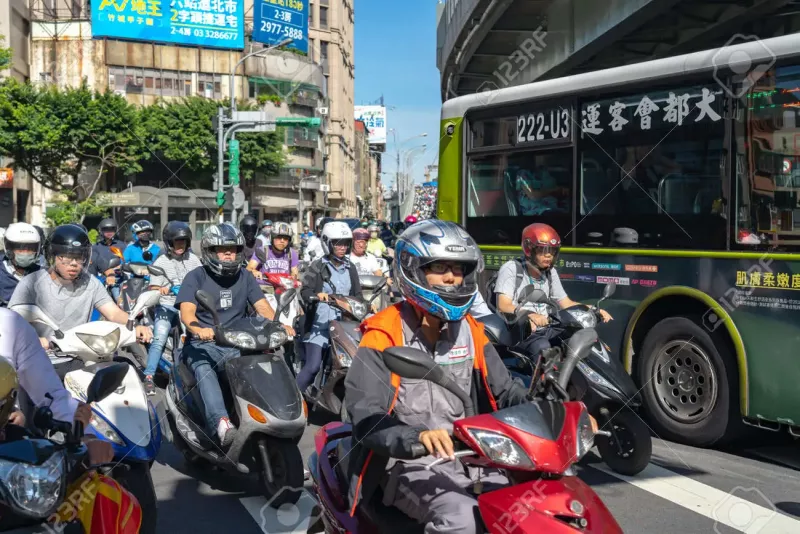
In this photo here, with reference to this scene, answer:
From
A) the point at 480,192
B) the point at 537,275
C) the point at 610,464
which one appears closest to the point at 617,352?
the point at 537,275

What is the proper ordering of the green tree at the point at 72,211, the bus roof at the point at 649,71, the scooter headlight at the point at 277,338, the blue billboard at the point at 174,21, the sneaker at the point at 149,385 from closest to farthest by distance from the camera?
the scooter headlight at the point at 277,338, the bus roof at the point at 649,71, the sneaker at the point at 149,385, the green tree at the point at 72,211, the blue billboard at the point at 174,21

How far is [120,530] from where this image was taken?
3004mm

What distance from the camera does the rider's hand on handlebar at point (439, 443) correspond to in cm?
252

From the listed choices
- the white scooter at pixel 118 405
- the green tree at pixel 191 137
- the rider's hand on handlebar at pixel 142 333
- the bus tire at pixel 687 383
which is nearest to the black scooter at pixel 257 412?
the rider's hand on handlebar at pixel 142 333

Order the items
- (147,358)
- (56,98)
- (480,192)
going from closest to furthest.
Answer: (147,358) < (480,192) < (56,98)

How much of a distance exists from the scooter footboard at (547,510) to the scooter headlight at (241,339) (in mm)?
3036

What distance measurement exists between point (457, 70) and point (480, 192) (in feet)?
41.2

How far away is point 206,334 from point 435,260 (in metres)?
2.82

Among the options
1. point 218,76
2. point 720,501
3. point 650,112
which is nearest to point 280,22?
point 218,76

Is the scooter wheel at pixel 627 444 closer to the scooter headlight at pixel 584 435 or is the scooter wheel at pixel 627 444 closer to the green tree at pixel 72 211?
the scooter headlight at pixel 584 435

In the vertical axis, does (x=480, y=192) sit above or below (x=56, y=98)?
below

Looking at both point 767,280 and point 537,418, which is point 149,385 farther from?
point 537,418

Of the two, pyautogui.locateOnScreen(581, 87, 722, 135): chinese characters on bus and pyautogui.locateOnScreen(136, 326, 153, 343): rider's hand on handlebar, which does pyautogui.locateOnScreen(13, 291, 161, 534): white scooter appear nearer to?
pyautogui.locateOnScreen(136, 326, 153, 343): rider's hand on handlebar

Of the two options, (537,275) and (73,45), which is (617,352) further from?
(73,45)
